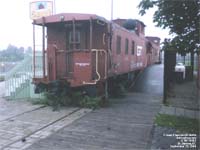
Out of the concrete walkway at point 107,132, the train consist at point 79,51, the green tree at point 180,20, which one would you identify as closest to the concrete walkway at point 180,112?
the concrete walkway at point 107,132

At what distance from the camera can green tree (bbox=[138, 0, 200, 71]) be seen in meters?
4.93

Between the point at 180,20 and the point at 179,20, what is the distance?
0.02 metres

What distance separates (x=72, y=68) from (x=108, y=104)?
1.87 metres

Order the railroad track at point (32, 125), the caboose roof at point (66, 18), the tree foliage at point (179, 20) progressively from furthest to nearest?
the caboose roof at point (66, 18) → the railroad track at point (32, 125) → the tree foliage at point (179, 20)

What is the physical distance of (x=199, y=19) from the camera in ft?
16.3

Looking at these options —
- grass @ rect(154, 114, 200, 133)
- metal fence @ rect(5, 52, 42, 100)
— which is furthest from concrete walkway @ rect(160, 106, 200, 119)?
metal fence @ rect(5, 52, 42, 100)

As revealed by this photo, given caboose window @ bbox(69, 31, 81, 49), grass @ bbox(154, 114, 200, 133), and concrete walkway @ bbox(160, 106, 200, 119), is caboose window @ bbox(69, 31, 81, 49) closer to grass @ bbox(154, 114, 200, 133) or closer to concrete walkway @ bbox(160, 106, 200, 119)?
concrete walkway @ bbox(160, 106, 200, 119)

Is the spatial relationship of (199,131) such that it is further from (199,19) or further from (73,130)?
(73,130)

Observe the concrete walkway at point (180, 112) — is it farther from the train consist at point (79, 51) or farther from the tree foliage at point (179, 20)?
the tree foliage at point (179, 20)

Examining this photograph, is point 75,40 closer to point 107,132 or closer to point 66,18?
point 66,18

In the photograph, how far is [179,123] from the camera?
6.77m

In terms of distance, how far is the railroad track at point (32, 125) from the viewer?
5.50 meters

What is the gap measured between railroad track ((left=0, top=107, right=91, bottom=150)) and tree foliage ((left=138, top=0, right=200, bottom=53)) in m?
3.30

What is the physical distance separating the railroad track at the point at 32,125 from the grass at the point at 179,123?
232 centimetres
